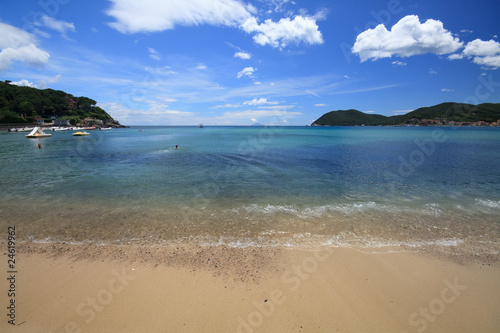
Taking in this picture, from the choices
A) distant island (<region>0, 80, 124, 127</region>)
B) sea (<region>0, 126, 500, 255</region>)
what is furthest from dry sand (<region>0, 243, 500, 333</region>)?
distant island (<region>0, 80, 124, 127</region>)

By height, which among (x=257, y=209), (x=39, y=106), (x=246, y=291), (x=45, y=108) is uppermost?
(x=39, y=106)

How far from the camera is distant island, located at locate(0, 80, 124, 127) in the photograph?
4385 inches

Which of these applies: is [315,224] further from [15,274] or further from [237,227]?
[15,274]

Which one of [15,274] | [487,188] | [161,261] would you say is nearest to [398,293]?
[161,261]

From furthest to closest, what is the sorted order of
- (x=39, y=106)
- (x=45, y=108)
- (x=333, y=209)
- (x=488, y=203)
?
(x=45, y=108) < (x=39, y=106) < (x=488, y=203) < (x=333, y=209)

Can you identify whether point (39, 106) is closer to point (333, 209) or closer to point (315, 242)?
point (333, 209)

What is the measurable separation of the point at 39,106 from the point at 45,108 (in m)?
3.12

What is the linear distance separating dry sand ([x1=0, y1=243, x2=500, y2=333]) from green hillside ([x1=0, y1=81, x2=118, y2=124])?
151 metres

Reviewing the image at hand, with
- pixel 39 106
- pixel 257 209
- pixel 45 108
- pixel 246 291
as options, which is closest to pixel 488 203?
pixel 257 209

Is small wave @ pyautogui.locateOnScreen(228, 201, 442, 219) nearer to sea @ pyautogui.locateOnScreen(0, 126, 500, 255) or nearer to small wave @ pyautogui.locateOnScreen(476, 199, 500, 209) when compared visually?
sea @ pyautogui.locateOnScreen(0, 126, 500, 255)

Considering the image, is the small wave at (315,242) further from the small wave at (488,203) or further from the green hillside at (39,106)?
the green hillside at (39,106)

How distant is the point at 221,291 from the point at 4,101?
180 meters

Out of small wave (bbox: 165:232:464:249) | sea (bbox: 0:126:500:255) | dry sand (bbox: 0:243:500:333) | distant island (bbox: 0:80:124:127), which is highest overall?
distant island (bbox: 0:80:124:127)

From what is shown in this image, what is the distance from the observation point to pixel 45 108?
131m
